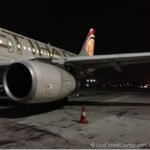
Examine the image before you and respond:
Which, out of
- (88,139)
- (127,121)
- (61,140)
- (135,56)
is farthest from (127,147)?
(135,56)

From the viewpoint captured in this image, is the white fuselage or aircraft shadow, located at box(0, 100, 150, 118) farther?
the white fuselage

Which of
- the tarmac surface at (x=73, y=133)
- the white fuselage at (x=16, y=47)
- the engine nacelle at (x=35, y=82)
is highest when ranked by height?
the white fuselage at (x=16, y=47)

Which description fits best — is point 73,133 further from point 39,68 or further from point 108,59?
point 108,59

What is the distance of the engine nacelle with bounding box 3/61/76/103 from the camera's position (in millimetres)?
8820

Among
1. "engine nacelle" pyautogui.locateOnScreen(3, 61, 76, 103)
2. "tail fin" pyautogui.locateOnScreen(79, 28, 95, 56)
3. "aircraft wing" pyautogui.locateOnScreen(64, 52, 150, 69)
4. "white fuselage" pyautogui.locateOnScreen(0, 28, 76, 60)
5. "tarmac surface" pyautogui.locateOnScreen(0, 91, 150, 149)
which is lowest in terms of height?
"tarmac surface" pyautogui.locateOnScreen(0, 91, 150, 149)

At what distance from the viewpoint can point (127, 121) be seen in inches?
341

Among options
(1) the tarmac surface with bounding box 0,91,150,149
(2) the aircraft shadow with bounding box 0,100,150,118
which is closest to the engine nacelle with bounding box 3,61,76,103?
(1) the tarmac surface with bounding box 0,91,150,149

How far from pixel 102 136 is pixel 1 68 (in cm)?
632

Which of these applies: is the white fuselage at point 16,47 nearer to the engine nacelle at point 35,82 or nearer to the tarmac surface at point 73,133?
the engine nacelle at point 35,82

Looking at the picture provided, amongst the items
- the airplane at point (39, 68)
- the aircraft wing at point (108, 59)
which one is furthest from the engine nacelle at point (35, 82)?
the aircraft wing at point (108, 59)

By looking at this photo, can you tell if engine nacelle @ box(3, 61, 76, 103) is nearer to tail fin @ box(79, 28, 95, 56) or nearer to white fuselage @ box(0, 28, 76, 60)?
white fuselage @ box(0, 28, 76, 60)

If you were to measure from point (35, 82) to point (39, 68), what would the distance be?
23.2 inches

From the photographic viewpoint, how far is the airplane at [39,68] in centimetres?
899

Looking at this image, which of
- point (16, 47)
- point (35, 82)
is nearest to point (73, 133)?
point (35, 82)
